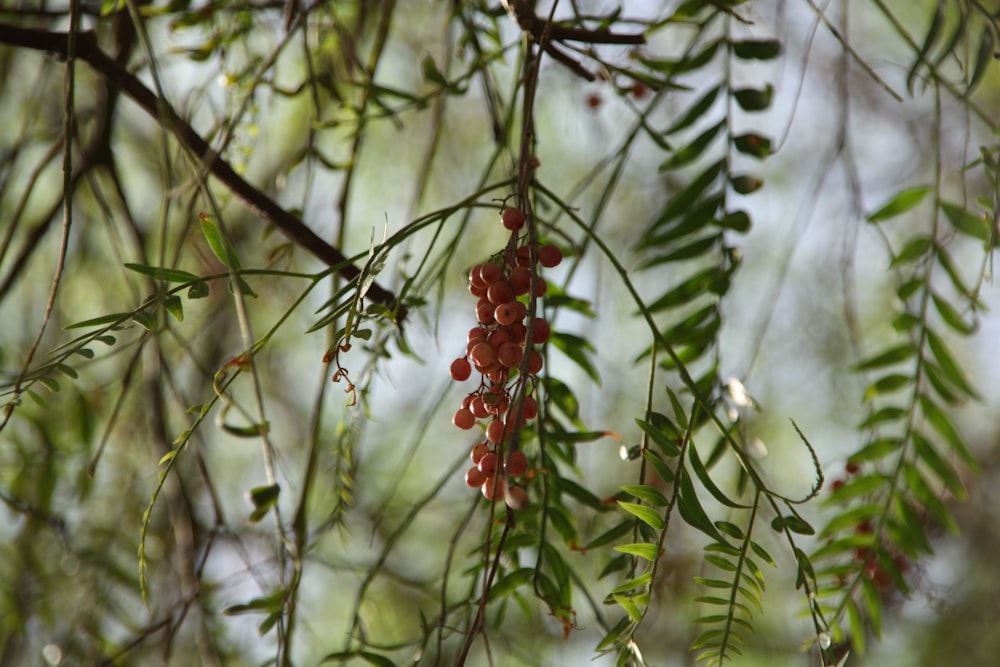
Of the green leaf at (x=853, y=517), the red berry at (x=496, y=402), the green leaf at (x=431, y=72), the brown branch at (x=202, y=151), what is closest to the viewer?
the red berry at (x=496, y=402)

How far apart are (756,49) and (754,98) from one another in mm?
45

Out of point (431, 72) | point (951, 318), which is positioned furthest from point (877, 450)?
point (431, 72)

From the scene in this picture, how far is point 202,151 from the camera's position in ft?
2.29

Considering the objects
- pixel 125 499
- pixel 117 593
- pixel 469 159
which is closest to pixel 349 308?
pixel 125 499

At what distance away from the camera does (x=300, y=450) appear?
204 cm

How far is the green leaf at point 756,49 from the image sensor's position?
2.82ft

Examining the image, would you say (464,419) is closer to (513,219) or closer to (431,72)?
(513,219)

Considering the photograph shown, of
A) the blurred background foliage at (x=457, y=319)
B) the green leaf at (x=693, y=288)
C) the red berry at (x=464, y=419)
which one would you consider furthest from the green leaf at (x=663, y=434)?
the green leaf at (x=693, y=288)

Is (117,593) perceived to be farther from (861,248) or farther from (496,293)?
(861,248)

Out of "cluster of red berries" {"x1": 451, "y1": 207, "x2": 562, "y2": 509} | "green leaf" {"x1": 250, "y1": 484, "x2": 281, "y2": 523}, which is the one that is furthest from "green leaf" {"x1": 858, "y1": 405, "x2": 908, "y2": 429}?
"green leaf" {"x1": 250, "y1": 484, "x2": 281, "y2": 523}

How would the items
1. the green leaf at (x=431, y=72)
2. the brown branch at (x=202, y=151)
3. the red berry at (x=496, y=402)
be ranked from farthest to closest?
the green leaf at (x=431, y=72) → the brown branch at (x=202, y=151) → the red berry at (x=496, y=402)

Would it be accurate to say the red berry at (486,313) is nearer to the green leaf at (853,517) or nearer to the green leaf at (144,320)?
the green leaf at (144,320)

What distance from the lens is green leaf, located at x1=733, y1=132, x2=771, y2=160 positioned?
0.88 meters

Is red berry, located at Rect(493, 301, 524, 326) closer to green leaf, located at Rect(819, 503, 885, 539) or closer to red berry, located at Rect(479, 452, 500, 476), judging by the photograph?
red berry, located at Rect(479, 452, 500, 476)
